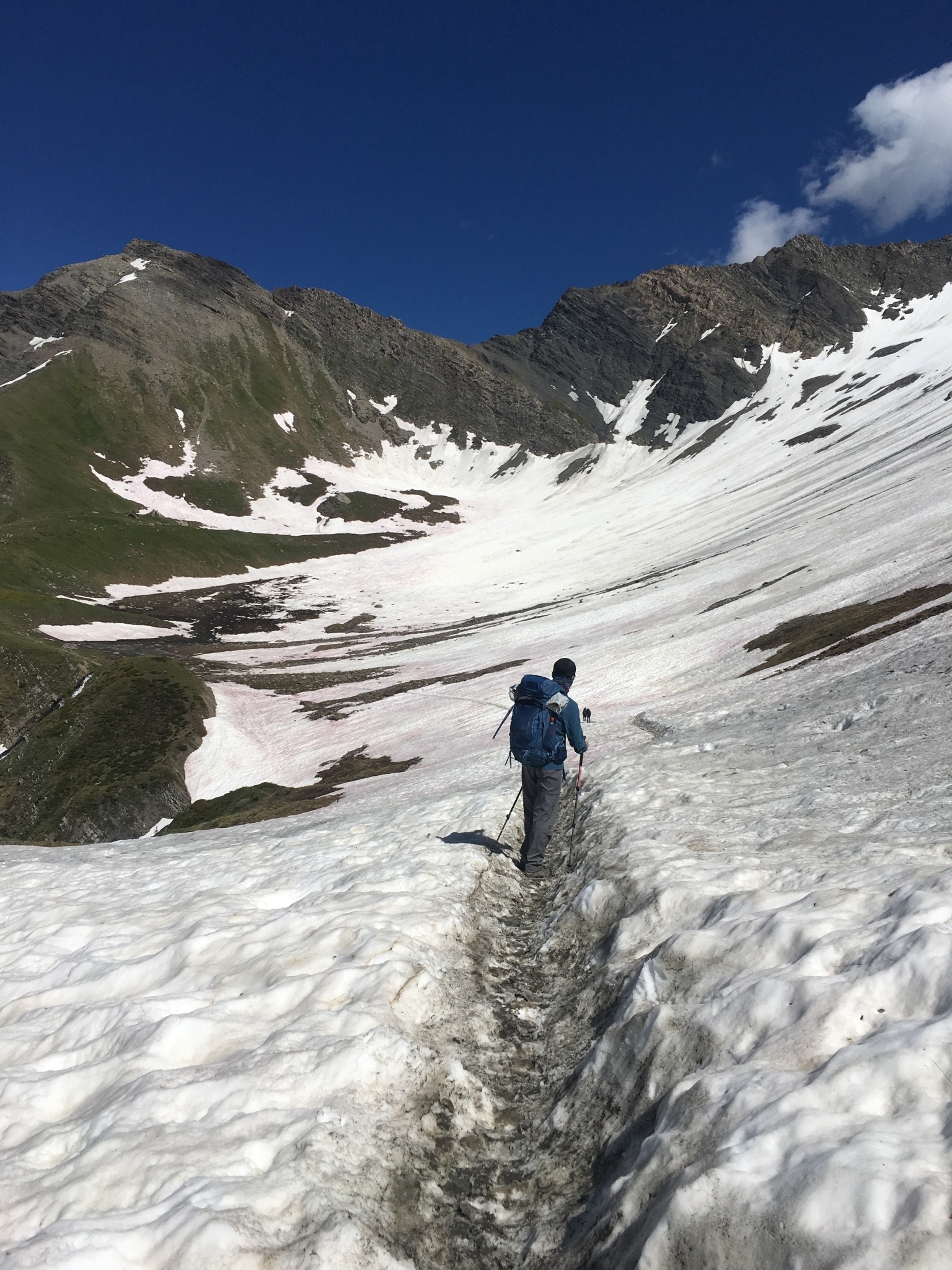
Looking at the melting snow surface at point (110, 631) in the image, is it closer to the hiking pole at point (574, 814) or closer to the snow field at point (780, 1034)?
the hiking pole at point (574, 814)

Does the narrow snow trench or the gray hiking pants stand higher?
the gray hiking pants

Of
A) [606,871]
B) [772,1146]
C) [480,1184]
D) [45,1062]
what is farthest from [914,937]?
[45,1062]

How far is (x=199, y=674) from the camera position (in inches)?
2771

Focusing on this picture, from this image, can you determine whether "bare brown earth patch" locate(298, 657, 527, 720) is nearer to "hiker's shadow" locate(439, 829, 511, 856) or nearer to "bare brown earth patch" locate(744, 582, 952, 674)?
"bare brown earth patch" locate(744, 582, 952, 674)

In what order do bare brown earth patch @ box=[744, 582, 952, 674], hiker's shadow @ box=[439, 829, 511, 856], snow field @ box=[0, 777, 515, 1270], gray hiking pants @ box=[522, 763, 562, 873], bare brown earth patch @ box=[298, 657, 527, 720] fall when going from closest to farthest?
1. snow field @ box=[0, 777, 515, 1270]
2. gray hiking pants @ box=[522, 763, 562, 873]
3. hiker's shadow @ box=[439, 829, 511, 856]
4. bare brown earth patch @ box=[744, 582, 952, 674]
5. bare brown earth patch @ box=[298, 657, 527, 720]

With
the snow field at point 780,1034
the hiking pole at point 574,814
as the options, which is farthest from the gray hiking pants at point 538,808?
the snow field at point 780,1034

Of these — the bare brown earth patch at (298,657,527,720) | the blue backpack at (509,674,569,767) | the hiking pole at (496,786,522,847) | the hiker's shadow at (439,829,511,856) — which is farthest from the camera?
the bare brown earth patch at (298,657,527,720)

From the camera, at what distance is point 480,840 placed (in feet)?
54.5

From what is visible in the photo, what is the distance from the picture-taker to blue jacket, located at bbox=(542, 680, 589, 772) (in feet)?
45.8

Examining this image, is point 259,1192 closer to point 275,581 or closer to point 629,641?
point 629,641

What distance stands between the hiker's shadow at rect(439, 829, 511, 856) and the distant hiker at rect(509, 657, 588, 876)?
201 centimetres

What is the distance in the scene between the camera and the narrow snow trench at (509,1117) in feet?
21.2

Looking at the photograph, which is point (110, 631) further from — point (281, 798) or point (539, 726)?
point (539, 726)

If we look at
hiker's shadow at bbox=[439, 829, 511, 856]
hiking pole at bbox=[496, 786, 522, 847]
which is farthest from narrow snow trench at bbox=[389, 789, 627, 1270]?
hiking pole at bbox=[496, 786, 522, 847]
